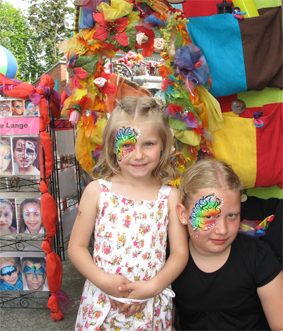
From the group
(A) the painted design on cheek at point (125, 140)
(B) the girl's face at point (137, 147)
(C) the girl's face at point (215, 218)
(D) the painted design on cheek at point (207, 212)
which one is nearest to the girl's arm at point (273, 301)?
(C) the girl's face at point (215, 218)

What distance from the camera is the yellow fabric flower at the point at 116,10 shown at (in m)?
2.15

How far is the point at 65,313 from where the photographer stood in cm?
231

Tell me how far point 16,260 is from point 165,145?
150 centimetres

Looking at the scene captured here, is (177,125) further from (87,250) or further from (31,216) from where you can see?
(31,216)

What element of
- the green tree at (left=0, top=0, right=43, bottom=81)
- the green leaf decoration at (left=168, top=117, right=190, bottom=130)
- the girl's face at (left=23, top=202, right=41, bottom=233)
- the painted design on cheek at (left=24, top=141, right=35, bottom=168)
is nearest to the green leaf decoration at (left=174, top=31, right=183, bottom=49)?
the green leaf decoration at (left=168, top=117, right=190, bottom=130)

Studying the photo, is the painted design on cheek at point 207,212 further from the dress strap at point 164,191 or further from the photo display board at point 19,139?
the photo display board at point 19,139

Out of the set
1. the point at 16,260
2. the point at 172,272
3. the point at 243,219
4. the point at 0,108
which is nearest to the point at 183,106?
the point at 243,219

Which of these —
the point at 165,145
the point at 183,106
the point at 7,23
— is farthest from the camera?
the point at 7,23

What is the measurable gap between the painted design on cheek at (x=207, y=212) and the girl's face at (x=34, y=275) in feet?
4.60

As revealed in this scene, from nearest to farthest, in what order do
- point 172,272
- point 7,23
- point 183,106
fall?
point 172,272 → point 183,106 → point 7,23

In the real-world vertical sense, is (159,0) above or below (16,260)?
above

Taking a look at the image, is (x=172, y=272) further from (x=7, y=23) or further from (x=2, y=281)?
(x=7, y=23)

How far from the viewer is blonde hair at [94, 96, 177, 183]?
160 centimetres

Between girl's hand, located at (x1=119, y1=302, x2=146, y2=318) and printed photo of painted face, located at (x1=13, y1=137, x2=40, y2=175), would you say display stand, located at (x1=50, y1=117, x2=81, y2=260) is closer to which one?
printed photo of painted face, located at (x1=13, y1=137, x2=40, y2=175)
